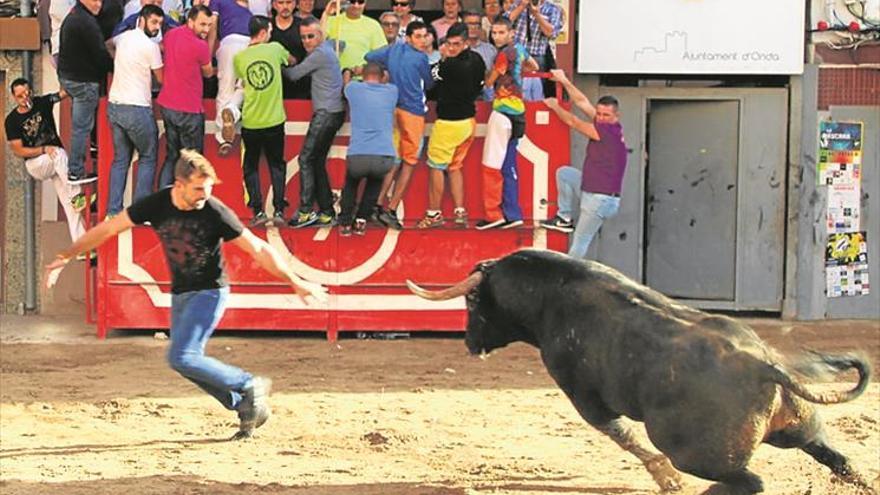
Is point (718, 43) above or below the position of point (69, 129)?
above

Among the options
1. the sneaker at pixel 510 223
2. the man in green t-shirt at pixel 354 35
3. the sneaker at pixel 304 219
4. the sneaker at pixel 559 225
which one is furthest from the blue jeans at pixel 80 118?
the sneaker at pixel 559 225

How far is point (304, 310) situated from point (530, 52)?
346 centimetres

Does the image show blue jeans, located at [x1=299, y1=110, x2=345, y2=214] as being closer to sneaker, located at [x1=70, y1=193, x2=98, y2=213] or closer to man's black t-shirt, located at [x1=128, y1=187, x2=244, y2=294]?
sneaker, located at [x1=70, y1=193, x2=98, y2=213]

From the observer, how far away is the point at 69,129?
15219 mm

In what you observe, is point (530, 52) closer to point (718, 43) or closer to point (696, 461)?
point (718, 43)

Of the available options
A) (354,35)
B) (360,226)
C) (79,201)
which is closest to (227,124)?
(354,35)

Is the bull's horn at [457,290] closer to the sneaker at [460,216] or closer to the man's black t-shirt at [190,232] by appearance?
the man's black t-shirt at [190,232]

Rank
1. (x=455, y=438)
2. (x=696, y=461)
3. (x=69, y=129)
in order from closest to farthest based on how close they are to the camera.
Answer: (x=696, y=461) → (x=455, y=438) → (x=69, y=129)

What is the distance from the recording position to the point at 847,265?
16.1 m

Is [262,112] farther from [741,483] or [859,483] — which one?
[741,483]

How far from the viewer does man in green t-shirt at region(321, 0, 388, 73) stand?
45.3 feet

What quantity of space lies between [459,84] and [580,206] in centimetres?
165

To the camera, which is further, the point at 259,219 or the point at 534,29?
the point at 534,29

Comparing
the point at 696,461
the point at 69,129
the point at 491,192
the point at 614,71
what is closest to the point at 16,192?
the point at 69,129
